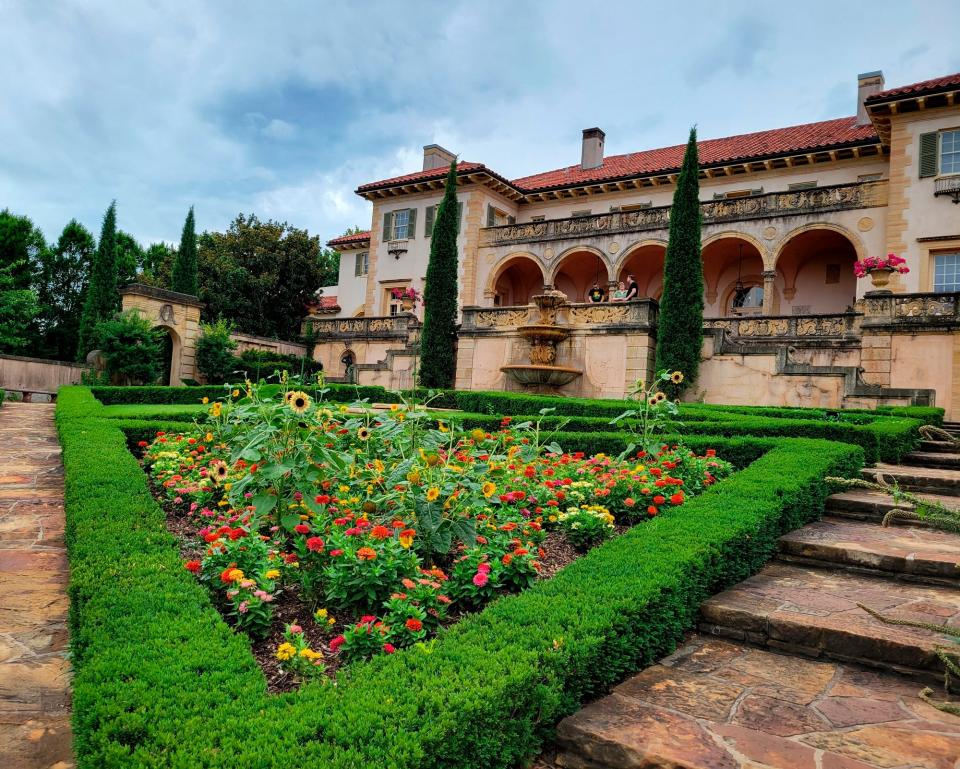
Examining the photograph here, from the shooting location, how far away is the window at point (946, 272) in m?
20.5

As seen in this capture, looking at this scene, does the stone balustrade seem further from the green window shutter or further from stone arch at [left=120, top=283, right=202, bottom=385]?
stone arch at [left=120, top=283, right=202, bottom=385]

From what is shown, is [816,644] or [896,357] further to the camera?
[896,357]

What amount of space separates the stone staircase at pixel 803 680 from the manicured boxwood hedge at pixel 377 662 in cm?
17

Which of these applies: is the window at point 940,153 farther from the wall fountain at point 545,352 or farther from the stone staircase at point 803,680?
the stone staircase at point 803,680

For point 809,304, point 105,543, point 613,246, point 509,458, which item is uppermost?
point 613,246

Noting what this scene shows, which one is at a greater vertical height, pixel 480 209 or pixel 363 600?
pixel 480 209

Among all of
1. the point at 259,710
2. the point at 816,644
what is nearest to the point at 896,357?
the point at 816,644

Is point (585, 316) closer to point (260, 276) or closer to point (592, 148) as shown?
point (592, 148)

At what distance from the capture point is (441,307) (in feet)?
75.3

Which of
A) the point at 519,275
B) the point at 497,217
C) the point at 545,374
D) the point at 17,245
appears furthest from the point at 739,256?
the point at 17,245

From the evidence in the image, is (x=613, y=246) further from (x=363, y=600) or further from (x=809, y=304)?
(x=363, y=600)

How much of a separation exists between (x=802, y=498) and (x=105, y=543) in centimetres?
527

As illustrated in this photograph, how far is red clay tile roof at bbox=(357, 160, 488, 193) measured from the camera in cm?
2877

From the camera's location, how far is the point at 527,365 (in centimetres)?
1981
